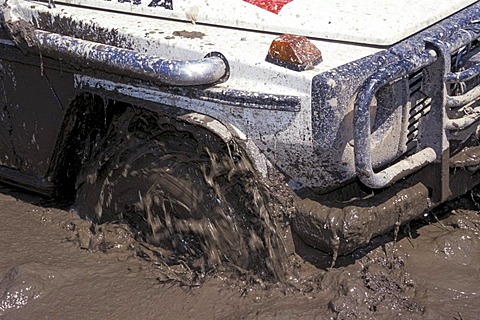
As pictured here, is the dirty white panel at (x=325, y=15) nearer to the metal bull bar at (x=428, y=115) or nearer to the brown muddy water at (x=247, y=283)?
the metal bull bar at (x=428, y=115)

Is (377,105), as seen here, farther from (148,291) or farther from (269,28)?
(148,291)

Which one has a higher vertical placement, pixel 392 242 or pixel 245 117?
pixel 245 117

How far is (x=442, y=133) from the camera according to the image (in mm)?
3086

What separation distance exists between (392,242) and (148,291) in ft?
3.61

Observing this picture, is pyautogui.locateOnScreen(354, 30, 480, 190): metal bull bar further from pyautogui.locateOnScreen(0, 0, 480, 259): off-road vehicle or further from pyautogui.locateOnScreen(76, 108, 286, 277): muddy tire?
pyautogui.locateOnScreen(76, 108, 286, 277): muddy tire

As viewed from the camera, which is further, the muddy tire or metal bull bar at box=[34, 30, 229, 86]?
the muddy tire

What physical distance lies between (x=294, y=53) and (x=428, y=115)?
0.56 m

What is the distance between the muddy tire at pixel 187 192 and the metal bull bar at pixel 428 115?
51 centimetres

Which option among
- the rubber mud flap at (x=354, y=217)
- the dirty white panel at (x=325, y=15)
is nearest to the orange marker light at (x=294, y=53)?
the dirty white panel at (x=325, y=15)

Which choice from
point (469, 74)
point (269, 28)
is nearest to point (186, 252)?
point (269, 28)

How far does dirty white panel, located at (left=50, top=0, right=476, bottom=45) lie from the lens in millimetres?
3176

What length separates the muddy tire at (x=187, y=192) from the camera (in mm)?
3316

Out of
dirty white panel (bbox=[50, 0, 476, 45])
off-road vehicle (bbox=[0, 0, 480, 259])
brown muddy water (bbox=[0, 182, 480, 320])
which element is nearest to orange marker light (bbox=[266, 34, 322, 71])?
off-road vehicle (bbox=[0, 0, 480, 259])

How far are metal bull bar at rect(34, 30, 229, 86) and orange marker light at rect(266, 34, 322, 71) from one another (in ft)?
0.68
